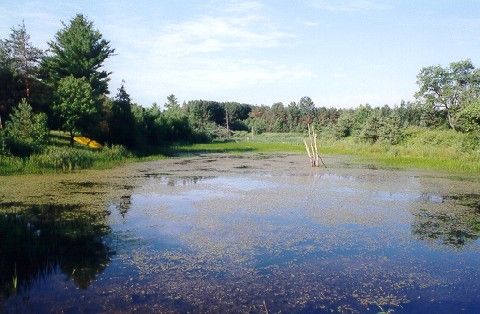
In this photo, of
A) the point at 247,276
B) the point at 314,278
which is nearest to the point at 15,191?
the point at 247,276

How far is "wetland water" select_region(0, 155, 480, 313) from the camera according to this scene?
4.84 meters

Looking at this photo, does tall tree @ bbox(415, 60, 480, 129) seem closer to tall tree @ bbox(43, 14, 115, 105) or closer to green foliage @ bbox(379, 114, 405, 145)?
green foliage @ bbox(379, 114, 405, 145)

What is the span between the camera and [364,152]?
30422mm

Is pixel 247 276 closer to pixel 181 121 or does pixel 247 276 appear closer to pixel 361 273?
pixel 361 273

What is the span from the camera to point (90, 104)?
2191cm

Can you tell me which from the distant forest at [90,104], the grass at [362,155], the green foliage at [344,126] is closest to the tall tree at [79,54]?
the distant forest at [90,104]

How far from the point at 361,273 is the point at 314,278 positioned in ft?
2.38

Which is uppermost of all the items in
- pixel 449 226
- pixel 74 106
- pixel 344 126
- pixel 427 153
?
pixel 74 106

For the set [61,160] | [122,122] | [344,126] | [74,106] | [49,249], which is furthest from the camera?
[344,126]

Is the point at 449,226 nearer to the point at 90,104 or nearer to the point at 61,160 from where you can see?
the point at 61,160

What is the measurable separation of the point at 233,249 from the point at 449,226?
15.4 feet

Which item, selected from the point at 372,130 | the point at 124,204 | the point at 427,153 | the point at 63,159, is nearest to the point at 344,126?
the point at 372,130

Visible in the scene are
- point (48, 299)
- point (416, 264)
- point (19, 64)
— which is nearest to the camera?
point (48, 299)

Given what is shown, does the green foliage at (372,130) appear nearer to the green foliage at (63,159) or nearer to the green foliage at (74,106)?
the green foliage at (74,106)
